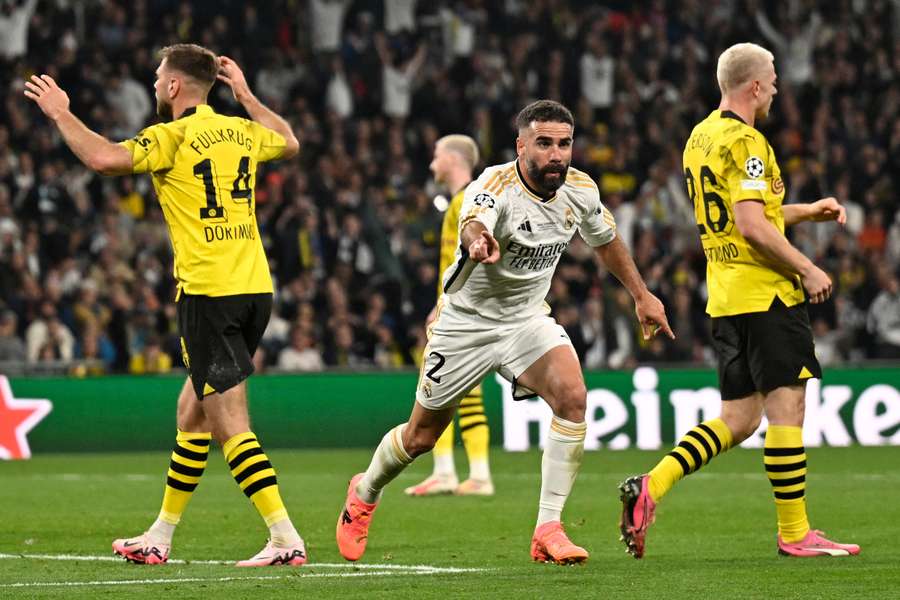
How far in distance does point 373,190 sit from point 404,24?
4205 mm

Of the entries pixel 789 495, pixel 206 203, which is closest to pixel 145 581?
pixel 206 203

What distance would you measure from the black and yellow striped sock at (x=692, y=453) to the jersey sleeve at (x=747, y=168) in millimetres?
1163

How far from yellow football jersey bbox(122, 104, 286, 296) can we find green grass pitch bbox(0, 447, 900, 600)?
1.39 m

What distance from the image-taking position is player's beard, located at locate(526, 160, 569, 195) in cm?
781

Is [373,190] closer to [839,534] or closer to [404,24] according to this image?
[404,24]

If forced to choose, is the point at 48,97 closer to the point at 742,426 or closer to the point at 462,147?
the point at 742,426

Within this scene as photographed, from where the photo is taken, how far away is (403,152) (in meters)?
24.1

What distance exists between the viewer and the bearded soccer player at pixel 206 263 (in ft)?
26.3

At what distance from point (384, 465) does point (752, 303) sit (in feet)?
6.58

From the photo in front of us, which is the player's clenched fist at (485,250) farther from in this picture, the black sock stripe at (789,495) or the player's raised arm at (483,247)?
the black sock stripe at (789,495)

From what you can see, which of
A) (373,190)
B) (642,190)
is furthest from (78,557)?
(642,190)

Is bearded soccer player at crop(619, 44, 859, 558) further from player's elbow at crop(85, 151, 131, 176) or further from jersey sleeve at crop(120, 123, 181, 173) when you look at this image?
player's elbow at crop(85, 151, 131, 176)

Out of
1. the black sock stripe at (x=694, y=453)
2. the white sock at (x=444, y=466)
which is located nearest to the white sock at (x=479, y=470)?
the white sock at (x=444, y=466)

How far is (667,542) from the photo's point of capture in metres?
9.26
